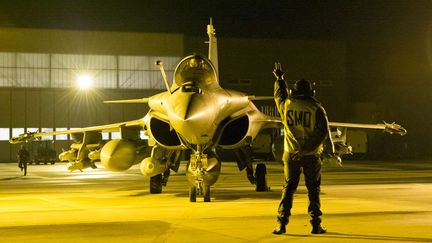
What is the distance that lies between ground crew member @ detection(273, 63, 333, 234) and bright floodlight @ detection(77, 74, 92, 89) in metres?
42.2

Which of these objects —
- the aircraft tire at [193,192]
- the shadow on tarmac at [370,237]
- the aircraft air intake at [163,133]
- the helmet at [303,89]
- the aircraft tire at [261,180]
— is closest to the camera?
the shadow on tarmac at [370,237]

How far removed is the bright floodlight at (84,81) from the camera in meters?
49.9

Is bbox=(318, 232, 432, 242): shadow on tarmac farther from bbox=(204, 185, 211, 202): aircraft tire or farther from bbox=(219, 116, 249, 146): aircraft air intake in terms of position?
bbox=(219, 116, 249, 146): aircraft air intake

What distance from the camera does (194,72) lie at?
47.0ft

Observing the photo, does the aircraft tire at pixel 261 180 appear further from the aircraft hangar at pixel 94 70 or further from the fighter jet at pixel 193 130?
the aircraft hangar at pixel 94 70

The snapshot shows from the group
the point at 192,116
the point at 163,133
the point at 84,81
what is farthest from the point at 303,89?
the point at 84,81

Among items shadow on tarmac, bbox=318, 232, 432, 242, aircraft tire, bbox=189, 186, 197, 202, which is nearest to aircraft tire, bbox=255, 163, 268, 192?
aircraft tire, bbox=189, 186, 197, 202

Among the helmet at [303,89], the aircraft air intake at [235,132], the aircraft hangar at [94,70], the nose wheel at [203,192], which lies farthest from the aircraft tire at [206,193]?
the aircraft hangar at [94,70]

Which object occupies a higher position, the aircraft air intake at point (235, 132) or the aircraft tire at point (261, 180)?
the aircraft air intake at point (235, 132)

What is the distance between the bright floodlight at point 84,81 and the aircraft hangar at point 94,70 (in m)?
0.14

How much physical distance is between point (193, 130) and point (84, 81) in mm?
37842

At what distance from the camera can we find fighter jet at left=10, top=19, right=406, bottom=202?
43.9ft

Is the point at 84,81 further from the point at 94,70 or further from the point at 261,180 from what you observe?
the point at 261,180

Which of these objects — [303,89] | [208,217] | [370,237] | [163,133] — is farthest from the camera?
[163,133]
